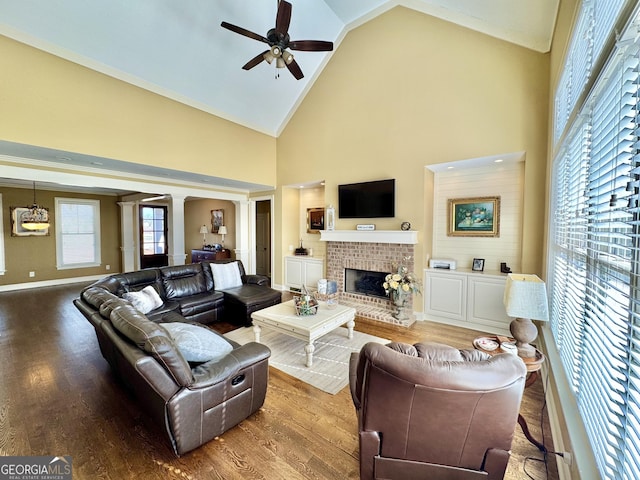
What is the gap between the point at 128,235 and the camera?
25.3ft

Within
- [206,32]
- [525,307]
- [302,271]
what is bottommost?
[302,271]

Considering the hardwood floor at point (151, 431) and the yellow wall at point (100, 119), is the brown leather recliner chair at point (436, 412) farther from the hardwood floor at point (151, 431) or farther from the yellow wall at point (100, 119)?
the yellow wall at point (100, 119)

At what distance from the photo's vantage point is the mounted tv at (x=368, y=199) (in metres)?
4.61

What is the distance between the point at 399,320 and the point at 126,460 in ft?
11.8

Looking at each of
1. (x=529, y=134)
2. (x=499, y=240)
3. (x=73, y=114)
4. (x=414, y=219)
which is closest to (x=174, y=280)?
(x=73, y=114)

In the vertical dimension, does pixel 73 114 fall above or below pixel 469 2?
below

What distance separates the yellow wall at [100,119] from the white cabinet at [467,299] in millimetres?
4493

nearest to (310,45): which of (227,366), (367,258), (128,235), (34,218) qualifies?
(367,258)

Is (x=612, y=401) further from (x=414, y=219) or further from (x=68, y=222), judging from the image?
(x=68, y=222)

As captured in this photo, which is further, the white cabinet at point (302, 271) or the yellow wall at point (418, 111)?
the white cabinet at point (302, 271)

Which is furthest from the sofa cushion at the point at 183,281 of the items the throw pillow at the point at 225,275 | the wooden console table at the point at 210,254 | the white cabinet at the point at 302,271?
the wooden console table at the point at 210,254

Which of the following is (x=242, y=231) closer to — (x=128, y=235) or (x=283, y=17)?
(x=128, y=235)

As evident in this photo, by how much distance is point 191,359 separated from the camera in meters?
1.98

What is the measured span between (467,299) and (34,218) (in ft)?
31.0
